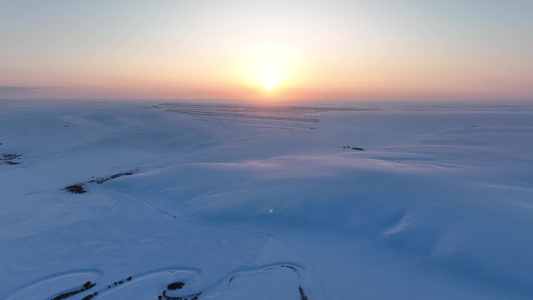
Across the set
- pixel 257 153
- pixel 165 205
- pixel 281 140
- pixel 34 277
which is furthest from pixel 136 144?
pixel 34 277

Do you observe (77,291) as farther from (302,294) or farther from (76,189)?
(76,189)

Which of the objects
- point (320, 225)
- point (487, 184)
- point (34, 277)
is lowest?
point (34, 277)

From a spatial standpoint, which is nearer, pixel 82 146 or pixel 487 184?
pixel 487 184

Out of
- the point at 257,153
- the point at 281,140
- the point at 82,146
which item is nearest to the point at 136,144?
the point at 82,146

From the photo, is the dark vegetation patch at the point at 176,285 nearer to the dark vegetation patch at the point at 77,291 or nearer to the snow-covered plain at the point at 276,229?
the snow-covered plain at the point at 276,229

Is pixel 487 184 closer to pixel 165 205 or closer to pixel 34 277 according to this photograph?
pixel 165 205

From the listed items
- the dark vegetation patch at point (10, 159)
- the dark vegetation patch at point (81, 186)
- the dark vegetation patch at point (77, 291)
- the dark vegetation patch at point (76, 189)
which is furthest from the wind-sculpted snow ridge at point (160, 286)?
the dark vegetation patch at point (10, 159)

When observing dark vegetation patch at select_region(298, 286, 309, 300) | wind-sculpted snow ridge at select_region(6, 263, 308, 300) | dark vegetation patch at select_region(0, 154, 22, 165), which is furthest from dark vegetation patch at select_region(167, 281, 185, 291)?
dark vegetation patch at select_region(0, 154, 22, 165)

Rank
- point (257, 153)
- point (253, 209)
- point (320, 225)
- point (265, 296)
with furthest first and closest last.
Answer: point (257, 153), point (253, 209), point (320, 225), point (265, 296)

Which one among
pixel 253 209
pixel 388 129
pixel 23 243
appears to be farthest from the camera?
pixel 388 129

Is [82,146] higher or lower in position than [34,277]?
higher
